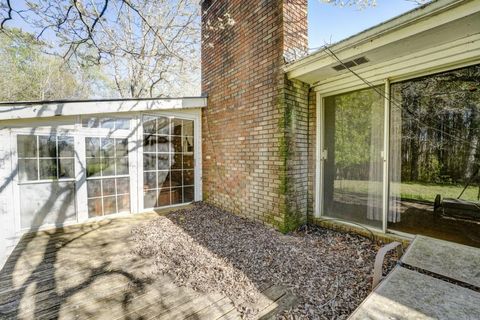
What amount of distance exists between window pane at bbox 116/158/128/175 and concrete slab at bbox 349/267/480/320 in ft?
15.7

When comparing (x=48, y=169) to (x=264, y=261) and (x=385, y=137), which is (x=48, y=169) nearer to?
(x=264, y=261)

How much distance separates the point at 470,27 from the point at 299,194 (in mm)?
2809

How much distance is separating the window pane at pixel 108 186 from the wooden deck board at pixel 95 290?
1.40 meters

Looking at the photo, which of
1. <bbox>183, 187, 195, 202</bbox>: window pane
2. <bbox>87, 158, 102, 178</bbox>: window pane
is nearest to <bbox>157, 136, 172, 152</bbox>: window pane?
<bbox>183, 187, 195, 202</bbox>: window pane

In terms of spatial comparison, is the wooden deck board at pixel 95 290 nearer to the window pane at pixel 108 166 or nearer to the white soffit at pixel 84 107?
the window pane at pixel 108 166

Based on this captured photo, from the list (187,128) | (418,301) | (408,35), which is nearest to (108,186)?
(187,128)

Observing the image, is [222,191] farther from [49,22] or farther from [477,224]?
[477,224]

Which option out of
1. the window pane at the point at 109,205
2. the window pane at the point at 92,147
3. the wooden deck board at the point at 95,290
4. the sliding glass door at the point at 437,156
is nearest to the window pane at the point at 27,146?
the window pane at the point at 92,147

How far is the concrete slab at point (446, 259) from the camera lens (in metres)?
1.71

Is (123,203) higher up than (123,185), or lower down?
lower down

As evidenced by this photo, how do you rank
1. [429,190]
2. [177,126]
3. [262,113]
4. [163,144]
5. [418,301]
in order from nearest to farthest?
[418,301], [262,113], [163,144], [177,126], [429,190]

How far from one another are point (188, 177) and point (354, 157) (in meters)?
3.85

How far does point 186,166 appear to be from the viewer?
5551mm

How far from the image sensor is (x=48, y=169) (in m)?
4.04
